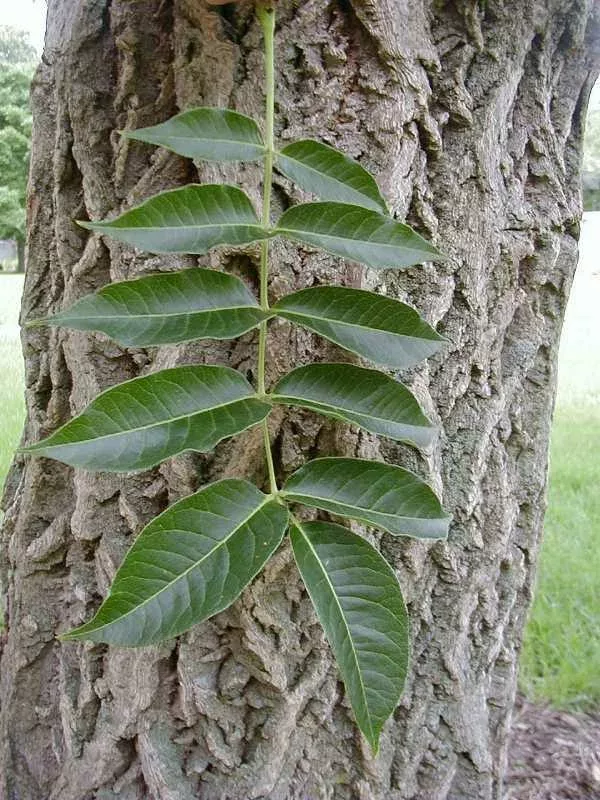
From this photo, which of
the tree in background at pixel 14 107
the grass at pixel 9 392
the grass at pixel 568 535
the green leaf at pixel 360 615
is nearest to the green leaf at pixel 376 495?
the green leaf at pixel 360 615

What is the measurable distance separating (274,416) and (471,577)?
0.43 meters

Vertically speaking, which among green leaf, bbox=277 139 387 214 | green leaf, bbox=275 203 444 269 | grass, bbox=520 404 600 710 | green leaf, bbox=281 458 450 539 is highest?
green leaf, bbox=277 139 387 214

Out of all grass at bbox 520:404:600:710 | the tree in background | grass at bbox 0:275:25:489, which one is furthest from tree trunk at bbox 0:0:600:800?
the tree in background

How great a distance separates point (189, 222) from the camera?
27.5 inches

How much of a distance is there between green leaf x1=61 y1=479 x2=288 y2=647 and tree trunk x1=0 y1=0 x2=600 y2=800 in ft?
0.73

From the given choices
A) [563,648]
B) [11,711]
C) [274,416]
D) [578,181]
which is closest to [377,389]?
[274,416]

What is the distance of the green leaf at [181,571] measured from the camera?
632 mm

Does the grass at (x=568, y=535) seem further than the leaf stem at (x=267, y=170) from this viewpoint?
Yes

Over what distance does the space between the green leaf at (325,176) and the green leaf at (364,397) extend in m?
0.19

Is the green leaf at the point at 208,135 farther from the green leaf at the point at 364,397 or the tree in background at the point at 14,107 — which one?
the tree in background at the point at 14,107

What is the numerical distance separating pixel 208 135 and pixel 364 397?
32 centimetres

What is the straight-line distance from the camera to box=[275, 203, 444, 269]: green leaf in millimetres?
715

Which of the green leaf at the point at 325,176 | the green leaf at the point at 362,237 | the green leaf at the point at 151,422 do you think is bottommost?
the green leaf at the point at 151,422

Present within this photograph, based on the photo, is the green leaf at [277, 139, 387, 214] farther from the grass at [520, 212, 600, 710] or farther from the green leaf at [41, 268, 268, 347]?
the grass at [520, 212, 600, 710]
